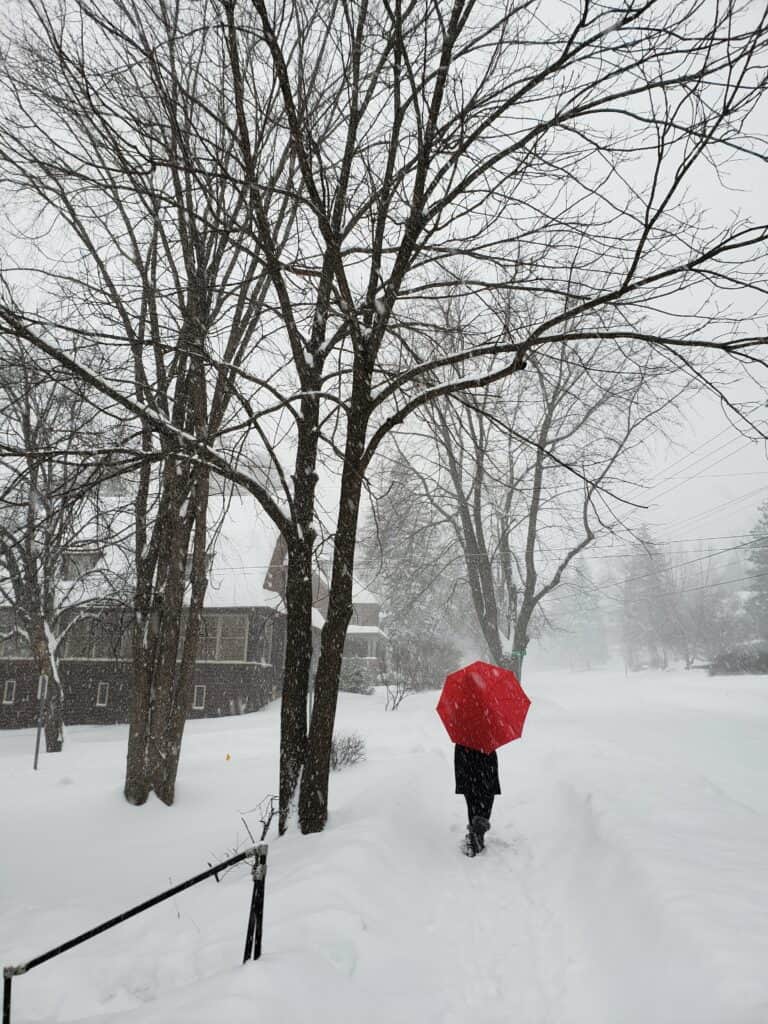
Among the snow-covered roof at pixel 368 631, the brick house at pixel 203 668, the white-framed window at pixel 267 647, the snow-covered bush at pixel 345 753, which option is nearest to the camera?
the snow-covered bush at pixel 345 753

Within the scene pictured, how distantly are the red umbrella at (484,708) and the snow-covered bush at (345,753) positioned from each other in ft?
13.8

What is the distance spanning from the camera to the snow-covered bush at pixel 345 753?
978cm

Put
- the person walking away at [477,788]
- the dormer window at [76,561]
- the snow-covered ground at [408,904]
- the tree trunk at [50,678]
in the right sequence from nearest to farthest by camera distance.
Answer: the snow-covered ground at [408,904] < the person walking away at [477,788] < the dormer window at [76,561] < the tree trunk at [50,678]

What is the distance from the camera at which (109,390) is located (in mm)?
4848

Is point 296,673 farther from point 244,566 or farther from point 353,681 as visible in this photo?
point 353,681

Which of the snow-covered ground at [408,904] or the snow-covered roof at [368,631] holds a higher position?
the snow-covered roof at [368,631]

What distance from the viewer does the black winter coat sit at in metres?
5.85

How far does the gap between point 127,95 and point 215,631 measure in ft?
81.1

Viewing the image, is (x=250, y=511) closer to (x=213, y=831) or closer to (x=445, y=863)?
(x=213, y=831)

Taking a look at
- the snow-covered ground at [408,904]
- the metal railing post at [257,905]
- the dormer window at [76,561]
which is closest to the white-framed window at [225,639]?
the dormer window at [76,561]

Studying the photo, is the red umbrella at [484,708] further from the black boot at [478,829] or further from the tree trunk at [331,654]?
the tree trunk at [331,654]

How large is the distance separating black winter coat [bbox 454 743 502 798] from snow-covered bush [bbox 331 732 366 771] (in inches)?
163

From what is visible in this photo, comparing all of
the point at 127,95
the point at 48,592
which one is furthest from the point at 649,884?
the point at 48,592

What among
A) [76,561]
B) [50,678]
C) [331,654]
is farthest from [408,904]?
[50,678]
